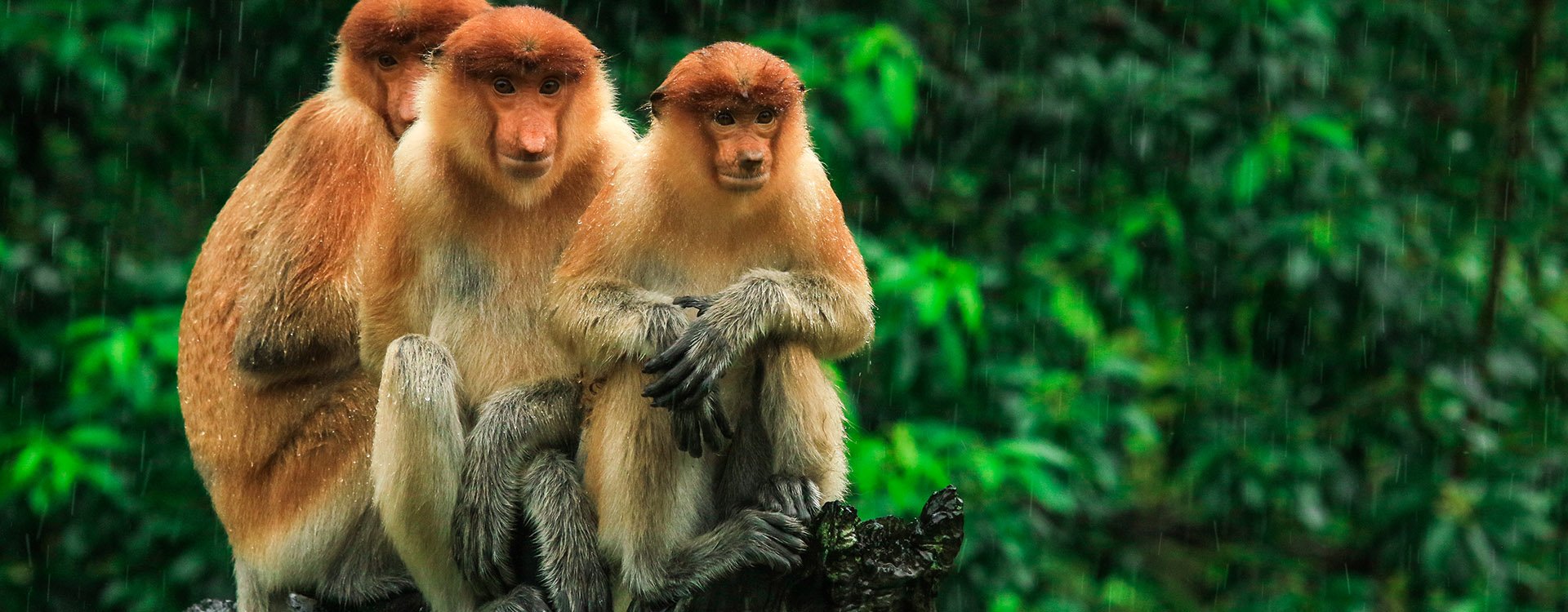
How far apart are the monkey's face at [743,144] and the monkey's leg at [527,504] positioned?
0.72m

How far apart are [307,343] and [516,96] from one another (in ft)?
3.71

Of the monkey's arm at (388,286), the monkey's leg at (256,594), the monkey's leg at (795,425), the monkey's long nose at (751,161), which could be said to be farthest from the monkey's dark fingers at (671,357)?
the monkey's leg at (256,594)

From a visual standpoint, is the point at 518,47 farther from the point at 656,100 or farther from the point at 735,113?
the point at 735,113

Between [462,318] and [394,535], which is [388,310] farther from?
[394,535]

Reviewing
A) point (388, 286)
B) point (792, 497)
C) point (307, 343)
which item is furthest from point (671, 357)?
point (307, 343)

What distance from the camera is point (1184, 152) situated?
602 centimetres

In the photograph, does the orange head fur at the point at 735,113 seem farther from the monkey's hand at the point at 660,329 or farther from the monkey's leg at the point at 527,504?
the monkey's leg at the point at 527,504

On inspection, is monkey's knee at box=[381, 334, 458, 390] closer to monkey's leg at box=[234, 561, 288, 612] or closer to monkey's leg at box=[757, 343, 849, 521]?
monkey's leg at box=[757, 343, 849, 521]

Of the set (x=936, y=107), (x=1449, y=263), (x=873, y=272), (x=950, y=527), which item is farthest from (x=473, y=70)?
(x=1449, y=263)

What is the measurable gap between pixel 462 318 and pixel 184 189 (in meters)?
3.34

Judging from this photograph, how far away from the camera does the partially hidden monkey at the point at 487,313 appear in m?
3.22

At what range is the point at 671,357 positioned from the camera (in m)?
3.06

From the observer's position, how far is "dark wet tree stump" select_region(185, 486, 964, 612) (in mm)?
3256

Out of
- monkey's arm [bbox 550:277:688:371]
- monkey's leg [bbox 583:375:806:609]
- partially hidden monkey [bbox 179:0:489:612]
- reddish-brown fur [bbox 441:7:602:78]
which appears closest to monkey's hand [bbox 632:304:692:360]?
monkey's arm [bbox 550:277:688:371]
